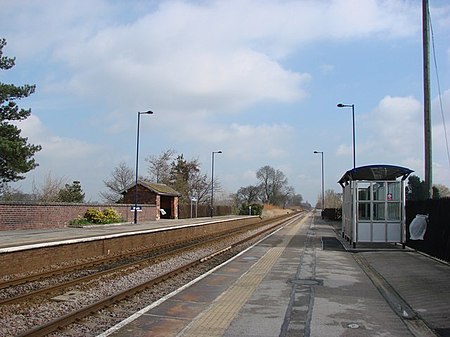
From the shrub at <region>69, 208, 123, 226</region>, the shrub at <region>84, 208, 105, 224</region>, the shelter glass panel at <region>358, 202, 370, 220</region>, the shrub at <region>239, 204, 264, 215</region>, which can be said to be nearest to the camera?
the shelter glass panel at <region>358, 202, 370, 220</region>

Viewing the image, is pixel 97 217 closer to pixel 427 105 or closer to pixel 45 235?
pixel 45 235

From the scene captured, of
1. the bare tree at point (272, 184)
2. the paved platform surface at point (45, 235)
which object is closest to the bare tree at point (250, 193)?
the bare tree at point (272, 184)

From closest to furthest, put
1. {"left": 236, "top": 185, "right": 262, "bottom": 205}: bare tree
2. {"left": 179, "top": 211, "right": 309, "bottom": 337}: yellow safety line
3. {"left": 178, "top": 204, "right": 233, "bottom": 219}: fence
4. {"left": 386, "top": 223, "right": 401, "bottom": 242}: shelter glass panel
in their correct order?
1. {"left": 179, "top": 211, "right": 309, "bottom": 337}: yellow safety line
2. {"left": 386, "top": 223, "right": 401, "bottom": 242}: shelter glass panel
3. {"left": 178, "top": 204, "right": 233, "bottom": 219}: fence
4. {"left": 236, "top": 185, "right": 262, "bottom": 205}: bare tree

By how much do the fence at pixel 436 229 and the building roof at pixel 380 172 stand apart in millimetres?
1434

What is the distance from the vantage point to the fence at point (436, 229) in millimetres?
15531

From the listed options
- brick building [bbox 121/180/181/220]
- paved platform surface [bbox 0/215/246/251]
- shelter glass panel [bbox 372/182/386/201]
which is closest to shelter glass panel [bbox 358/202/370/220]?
shelter glass panel [bbox 372/182/386/201]

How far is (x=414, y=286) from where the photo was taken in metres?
11.3

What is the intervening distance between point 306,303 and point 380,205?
493 inches

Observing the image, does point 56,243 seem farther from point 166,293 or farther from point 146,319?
point 146,319

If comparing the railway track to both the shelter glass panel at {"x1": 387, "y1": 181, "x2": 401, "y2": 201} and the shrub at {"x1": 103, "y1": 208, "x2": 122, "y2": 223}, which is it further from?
the shrub at {"x1": 103, "y1": 208, "x2": 122, "y2": 223}

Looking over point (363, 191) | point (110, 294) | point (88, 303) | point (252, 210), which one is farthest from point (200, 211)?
point (88, 303)

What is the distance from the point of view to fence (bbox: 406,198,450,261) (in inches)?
611

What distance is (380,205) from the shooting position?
20.8 m

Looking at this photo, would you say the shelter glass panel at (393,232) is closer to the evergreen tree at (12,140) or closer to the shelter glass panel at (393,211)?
the shelter glass panel at (393,211)
